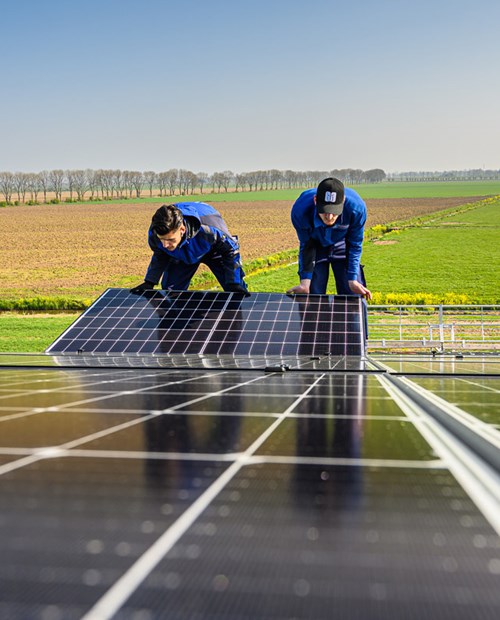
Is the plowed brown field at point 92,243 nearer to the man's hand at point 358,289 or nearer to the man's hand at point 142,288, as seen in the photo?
the man's hand at point 142,288

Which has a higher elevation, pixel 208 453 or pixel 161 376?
pixel 208 453

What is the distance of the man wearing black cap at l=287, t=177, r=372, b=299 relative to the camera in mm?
12102

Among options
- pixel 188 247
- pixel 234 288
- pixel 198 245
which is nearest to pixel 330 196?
pixel 198 245

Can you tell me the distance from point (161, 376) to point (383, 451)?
4.42 meters

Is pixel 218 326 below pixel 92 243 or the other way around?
below

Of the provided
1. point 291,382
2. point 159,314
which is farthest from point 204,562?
point 159,314

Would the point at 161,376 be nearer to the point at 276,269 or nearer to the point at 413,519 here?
the point at 413,519

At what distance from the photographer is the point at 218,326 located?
486 inches

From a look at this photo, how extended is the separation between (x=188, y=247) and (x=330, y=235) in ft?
9.19

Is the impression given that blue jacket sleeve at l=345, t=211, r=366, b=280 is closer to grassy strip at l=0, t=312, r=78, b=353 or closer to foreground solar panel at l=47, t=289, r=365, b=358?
foreground solar panel at l=47, t=289, r=365, b=358

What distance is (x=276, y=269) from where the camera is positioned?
170 feet

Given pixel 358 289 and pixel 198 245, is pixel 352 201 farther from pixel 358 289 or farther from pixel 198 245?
pixel 198 245

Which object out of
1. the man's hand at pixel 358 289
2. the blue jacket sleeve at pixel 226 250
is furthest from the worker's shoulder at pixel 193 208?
the man's hand at pixel 358 289

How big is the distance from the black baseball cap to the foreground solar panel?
1955 mm
